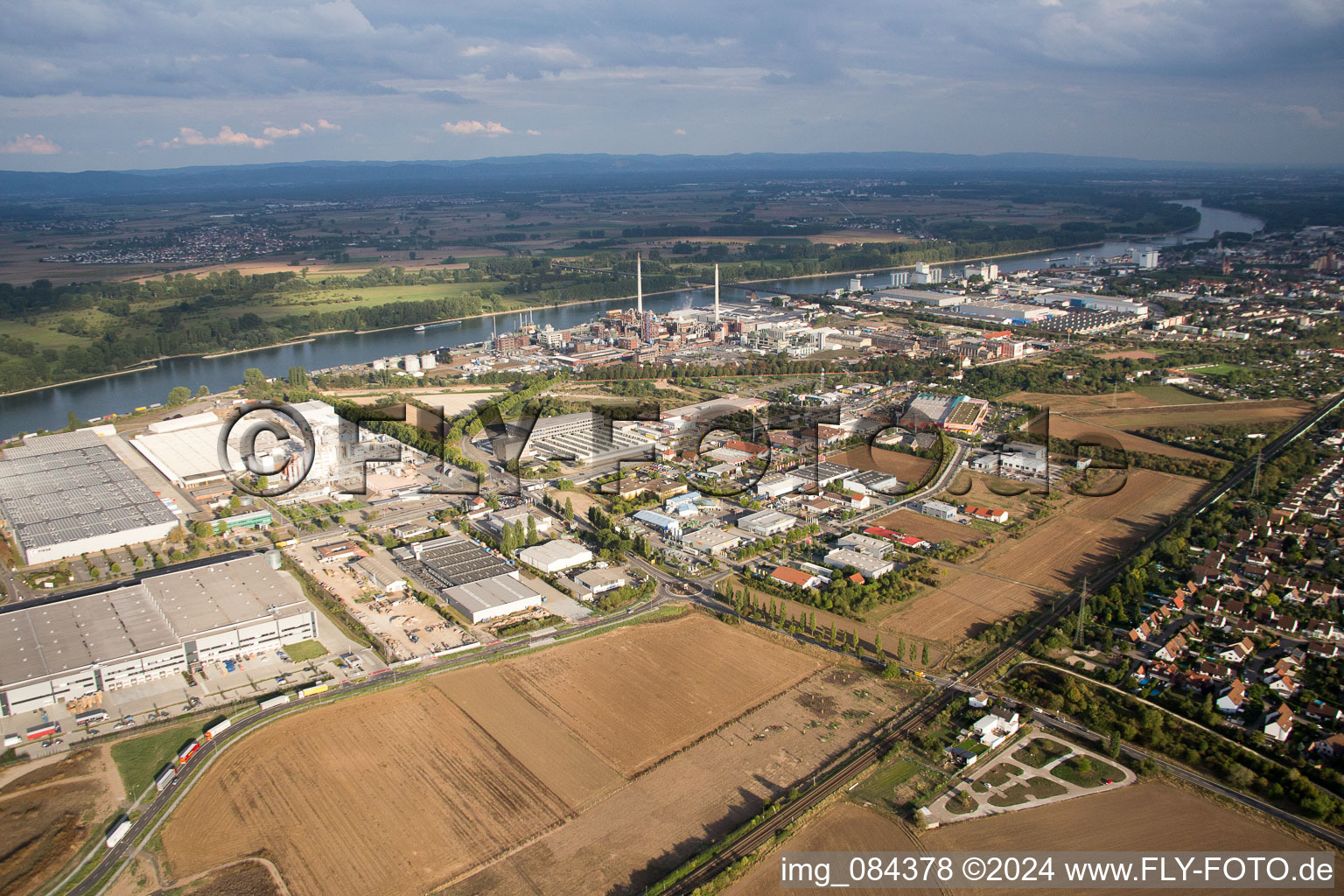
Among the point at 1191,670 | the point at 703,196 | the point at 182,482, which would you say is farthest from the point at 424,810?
the point at 703,196

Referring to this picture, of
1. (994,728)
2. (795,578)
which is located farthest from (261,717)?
(994,728)

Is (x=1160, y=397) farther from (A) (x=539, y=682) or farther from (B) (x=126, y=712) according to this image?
(B) (x=126, y=712)

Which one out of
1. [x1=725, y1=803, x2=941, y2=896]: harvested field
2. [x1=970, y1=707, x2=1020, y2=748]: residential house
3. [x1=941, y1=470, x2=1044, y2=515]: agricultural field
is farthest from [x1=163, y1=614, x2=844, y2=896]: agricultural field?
[x1=941, y1=470, x2=1044, y2=515]: agricultural field

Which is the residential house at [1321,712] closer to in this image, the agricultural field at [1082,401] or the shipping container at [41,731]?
the agricultural field at [1082,401]

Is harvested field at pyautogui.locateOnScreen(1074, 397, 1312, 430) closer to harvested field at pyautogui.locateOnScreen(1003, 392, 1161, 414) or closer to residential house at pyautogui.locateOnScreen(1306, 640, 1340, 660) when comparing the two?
harvested field at pyautogui.locateOnScreen(1003, 392, 1161, 414)

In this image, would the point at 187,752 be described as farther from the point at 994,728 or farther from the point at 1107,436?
the point at 1107,436

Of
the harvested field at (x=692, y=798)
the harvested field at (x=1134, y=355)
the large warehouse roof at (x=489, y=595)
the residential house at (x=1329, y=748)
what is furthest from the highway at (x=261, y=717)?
the harvested field at (x=1134, y=355)
